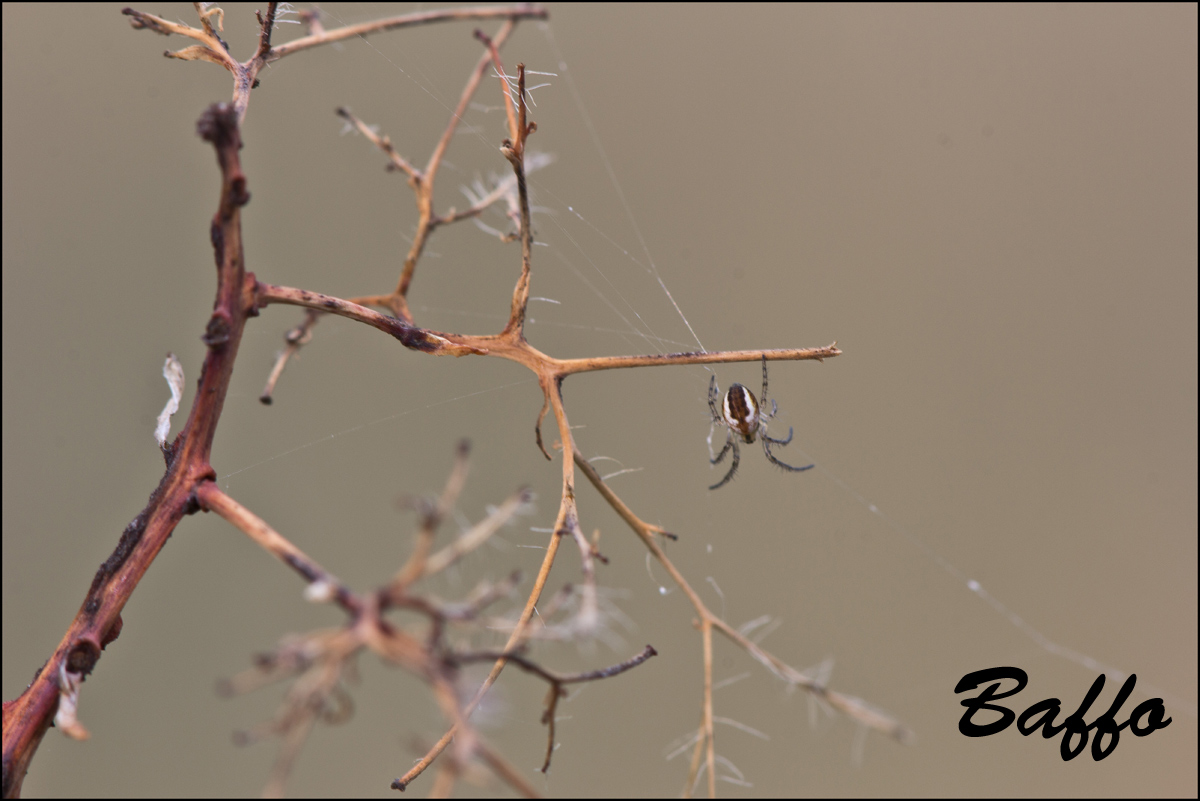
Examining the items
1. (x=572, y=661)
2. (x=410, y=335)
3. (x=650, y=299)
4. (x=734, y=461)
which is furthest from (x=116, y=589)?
(x=650, y=299)

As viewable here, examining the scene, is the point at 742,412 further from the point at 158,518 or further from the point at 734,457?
the point at 158,518

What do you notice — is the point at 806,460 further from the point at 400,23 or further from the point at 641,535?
the point at 400,23

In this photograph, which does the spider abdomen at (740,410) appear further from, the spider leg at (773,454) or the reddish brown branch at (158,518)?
the reddish brown branch at (158,518)

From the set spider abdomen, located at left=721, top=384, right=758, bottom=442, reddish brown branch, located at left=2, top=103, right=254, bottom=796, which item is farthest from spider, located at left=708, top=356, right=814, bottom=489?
reddish brown branch, located at left=2, top=103, right=254, bottom=796

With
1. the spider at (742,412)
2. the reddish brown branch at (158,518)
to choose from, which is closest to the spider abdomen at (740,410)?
the spider at (742,412)

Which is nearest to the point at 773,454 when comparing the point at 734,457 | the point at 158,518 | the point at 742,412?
the point at 734,457

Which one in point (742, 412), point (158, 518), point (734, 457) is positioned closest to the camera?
point (158, 518)

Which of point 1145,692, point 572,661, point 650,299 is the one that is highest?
point 650,299

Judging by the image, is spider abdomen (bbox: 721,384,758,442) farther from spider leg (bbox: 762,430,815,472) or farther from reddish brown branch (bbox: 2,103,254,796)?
reddish brown branch (bbox: 2,103,254,796)

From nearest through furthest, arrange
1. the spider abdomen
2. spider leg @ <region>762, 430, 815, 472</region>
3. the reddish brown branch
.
A: the reddish brown branch, the spider abdomen, spider leg @ <region>762, 430, 815, 472</region>
